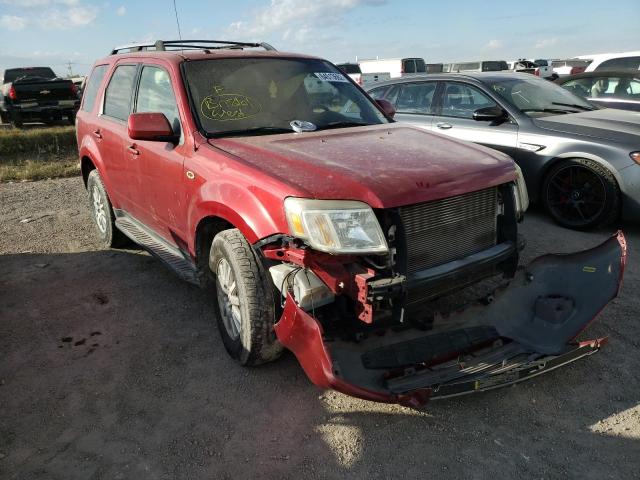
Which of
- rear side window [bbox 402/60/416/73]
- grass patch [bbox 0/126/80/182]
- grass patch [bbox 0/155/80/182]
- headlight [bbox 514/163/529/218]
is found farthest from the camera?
rear side window [bbox 402/60/416/73]

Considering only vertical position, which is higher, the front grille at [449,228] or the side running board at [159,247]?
the front grille at [449,228]

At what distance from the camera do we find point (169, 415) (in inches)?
110

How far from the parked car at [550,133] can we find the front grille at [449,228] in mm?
2919

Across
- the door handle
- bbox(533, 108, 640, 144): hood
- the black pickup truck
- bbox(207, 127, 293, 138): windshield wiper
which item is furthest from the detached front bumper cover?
the black pickup truck

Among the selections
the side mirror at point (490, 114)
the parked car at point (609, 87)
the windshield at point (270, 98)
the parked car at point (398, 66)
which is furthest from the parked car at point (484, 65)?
the windshield at point (270, 98)

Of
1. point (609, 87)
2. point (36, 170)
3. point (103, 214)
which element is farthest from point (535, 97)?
point (36, 170)

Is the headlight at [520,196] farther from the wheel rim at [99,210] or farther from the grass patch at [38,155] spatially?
the grass patch at [38,155]

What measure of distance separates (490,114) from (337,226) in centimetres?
423

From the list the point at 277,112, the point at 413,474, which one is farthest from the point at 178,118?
the point at 413,474

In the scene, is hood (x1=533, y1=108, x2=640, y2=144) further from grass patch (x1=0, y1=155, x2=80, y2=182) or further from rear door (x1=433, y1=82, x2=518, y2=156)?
grass patch (x1=0, y1=155, x2=80, y2=182)

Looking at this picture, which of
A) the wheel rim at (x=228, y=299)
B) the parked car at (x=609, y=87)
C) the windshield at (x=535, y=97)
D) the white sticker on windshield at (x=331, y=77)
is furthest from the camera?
the parked car at (x=609, y=87)

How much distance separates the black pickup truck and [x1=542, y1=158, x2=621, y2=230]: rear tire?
1377cm

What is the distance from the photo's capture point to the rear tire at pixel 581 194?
5195mm

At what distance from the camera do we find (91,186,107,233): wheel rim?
5.27 metres
